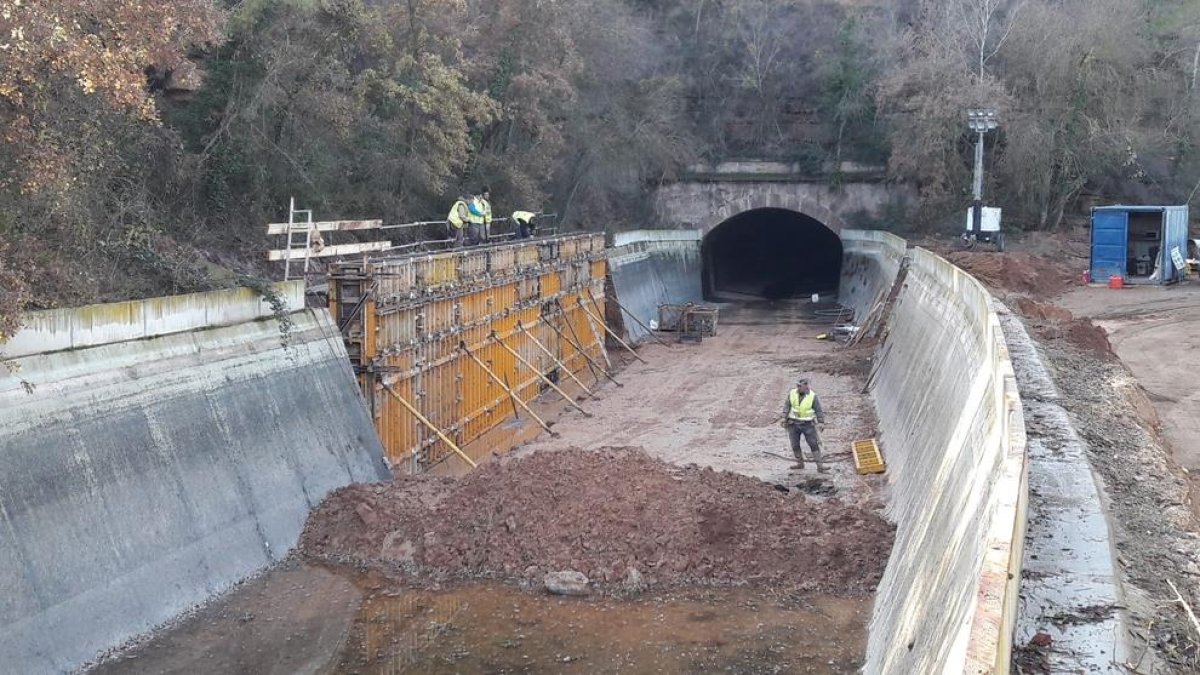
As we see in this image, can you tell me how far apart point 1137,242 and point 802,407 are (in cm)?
2505

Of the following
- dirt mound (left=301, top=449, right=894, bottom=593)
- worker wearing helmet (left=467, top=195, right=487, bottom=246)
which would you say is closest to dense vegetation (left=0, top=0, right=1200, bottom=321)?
worker wearing helmet (left=467, top=195, right=487, bottom=246)

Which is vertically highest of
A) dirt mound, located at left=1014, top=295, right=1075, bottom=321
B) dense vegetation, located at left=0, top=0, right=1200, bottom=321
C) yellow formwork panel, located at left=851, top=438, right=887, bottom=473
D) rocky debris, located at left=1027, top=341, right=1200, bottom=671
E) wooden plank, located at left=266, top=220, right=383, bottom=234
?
dense vegetation, located at left=0, top=0, right=1200, bottom=321

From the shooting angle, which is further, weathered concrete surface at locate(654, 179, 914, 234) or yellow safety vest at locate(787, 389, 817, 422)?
weathered concrete surface at locate(654, 179, 914, 234)

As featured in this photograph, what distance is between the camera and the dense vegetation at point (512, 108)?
1534 cm

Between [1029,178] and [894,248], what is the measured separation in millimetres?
12289

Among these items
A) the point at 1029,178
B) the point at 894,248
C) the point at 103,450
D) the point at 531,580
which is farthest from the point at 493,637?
the point at 1029,178

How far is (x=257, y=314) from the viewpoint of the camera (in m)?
17.4

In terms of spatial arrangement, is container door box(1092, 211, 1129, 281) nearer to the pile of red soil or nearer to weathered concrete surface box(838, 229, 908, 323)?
weathered concrete surface box(838, 229, 908, 323)

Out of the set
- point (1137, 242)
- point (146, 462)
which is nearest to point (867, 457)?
point (146, 462)

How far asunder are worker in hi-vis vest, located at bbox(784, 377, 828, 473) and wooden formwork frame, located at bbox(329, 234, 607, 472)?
6.13 meters

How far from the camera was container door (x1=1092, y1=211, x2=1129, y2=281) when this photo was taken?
3841 centimetres

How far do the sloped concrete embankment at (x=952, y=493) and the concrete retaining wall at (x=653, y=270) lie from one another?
18346 mm

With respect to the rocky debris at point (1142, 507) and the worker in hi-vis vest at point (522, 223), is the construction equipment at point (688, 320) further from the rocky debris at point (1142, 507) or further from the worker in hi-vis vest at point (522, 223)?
the rocky debris at point (1142, 507)

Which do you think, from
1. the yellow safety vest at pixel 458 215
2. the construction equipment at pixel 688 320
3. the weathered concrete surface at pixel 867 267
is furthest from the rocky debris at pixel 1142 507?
the construction equipment at pixel 688 320
